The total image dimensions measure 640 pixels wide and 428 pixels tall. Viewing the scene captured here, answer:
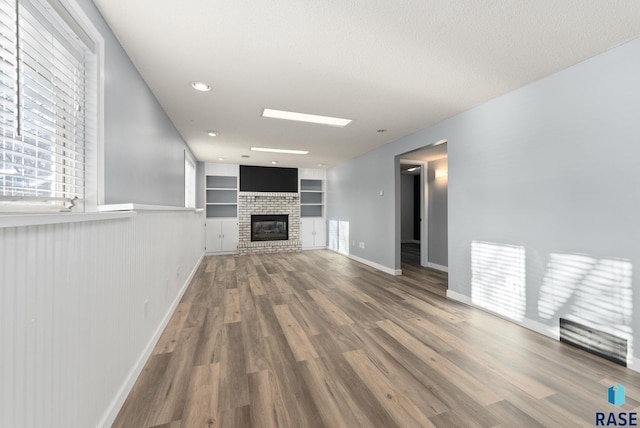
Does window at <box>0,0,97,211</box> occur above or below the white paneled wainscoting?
above

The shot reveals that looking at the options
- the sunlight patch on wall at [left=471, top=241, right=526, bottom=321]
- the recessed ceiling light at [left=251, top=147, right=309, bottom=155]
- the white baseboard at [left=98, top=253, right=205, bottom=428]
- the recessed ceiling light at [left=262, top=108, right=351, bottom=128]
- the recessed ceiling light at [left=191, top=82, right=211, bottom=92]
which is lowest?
the white baseboard at [left=98, top=253, right=205, bottom=428]

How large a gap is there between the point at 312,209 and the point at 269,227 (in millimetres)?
1555

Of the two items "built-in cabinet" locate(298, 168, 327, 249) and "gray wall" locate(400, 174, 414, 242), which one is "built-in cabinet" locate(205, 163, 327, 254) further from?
"gray wall" locate(400, 174, 414, 242)

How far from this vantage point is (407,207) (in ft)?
30.2

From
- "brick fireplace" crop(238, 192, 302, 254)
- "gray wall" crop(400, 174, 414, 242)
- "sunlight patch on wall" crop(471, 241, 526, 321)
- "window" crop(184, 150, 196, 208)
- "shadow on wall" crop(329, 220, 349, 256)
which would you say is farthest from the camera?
"gray wall" crop(400, 174, 414, 242)

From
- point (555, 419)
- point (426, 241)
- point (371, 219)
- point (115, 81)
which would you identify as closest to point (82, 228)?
point (115, 81)

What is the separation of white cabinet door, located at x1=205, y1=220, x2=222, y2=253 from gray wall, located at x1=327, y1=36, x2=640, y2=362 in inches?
217

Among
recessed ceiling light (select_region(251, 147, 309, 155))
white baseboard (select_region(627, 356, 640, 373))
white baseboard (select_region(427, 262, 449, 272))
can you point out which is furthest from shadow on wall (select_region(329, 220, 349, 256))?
white baseboard (select_region(627, 356, 640, 373))

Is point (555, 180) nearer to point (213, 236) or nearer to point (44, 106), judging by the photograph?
point (44, 106)

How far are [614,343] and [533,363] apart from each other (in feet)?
2.11

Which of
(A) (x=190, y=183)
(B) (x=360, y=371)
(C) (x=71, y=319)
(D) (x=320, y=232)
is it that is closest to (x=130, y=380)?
(C) (x=71, y=319)

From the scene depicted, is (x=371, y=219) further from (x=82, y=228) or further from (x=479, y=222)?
(x=82, y=228)

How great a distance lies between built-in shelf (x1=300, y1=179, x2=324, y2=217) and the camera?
313 inches

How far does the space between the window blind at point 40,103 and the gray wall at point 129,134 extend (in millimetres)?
214
